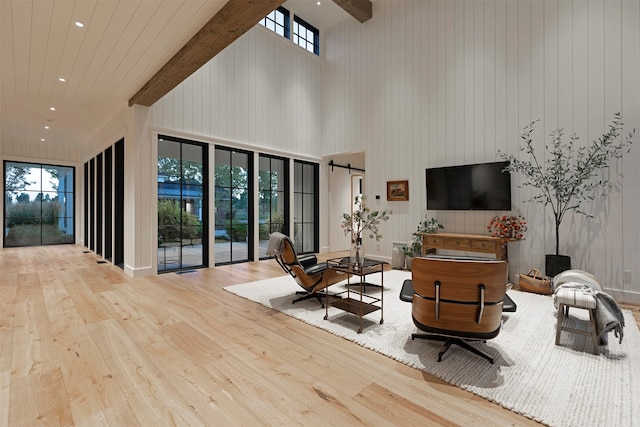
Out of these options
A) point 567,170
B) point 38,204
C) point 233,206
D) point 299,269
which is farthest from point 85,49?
point 38,204

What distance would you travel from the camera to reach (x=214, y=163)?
242 inches

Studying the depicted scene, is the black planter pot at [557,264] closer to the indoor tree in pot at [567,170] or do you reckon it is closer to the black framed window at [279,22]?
the indoor tree in pot at [567,170]

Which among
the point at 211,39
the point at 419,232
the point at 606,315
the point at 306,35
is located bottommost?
the point at 606,315

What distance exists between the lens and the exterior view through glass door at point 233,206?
631 centimetres

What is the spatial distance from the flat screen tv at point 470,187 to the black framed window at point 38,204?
10.9 metres

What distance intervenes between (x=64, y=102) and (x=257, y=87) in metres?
3.58

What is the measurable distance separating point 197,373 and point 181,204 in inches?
165

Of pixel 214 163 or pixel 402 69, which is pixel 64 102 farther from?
pixel 402 69

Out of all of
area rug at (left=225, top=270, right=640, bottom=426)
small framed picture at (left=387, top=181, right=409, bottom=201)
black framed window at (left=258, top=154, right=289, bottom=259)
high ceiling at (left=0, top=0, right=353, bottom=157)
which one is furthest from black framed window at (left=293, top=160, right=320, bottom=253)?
area rug at (left=225, top=270, right=640, bottom=426)

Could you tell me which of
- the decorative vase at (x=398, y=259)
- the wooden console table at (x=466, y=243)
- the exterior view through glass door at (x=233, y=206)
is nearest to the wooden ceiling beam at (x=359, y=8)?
the exterior view through glass door at (x=233, y=206)

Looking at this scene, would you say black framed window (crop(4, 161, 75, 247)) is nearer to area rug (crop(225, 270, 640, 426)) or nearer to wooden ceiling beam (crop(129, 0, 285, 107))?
wooden ceiling beam (crop(129, 0, 285, 107))

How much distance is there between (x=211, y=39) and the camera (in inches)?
128

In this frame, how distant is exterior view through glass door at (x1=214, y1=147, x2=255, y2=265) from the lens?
6.31m

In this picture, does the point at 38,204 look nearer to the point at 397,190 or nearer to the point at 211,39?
the point at 211,39
